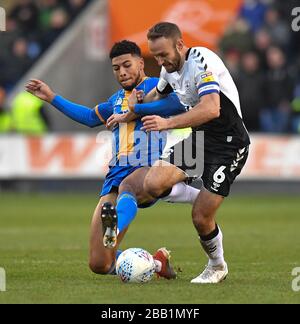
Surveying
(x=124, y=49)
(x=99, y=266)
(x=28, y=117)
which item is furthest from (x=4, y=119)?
(x=99, y=266)

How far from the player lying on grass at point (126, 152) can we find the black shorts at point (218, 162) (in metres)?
0.21

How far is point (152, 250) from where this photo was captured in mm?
12094

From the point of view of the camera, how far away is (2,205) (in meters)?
19.2

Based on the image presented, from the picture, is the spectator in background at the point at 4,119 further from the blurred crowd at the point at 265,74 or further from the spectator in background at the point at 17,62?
the blurred crowd at the point at 265,74

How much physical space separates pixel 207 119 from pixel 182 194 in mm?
1063

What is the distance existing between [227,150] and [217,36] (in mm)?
12590

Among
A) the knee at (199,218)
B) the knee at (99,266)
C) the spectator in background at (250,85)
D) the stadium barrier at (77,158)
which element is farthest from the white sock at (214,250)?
the spectator in background at (250,85)

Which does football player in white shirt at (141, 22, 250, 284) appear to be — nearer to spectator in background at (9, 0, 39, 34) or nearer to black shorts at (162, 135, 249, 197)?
black shorts at (162, 135, 249, 197)

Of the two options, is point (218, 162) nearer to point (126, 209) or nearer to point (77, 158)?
point (126, 209)

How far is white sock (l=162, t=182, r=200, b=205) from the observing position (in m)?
9.44

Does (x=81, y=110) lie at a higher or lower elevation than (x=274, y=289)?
higher

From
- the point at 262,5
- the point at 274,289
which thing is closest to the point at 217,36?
the point at 262,5

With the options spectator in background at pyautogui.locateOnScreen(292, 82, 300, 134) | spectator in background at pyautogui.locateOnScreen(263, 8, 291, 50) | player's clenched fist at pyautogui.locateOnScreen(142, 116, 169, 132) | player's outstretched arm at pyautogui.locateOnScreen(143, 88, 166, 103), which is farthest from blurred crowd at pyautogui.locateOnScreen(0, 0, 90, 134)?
player's clenched fist at pyautogui.locateOnScreen(142, 116, 169, 132)

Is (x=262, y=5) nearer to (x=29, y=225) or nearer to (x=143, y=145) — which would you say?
(x=29, y=225)
